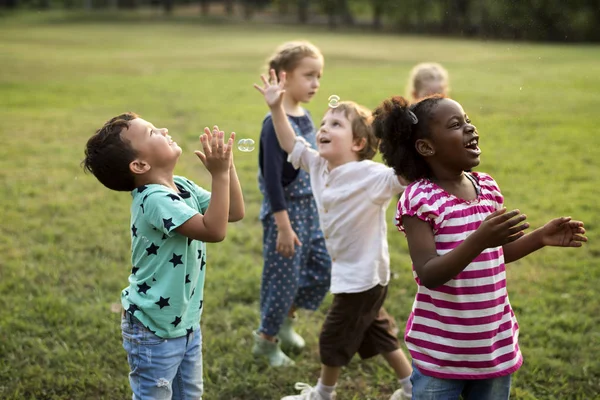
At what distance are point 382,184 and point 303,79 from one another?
0.93 meters

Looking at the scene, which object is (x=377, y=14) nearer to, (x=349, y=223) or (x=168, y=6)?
(x=168, y=6)

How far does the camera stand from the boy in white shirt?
3.36 m

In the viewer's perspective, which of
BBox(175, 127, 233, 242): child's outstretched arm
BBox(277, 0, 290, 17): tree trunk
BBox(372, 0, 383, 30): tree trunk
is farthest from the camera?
BBox(277, 0, 290, 17): tree trunk

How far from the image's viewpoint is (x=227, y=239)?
6301mm

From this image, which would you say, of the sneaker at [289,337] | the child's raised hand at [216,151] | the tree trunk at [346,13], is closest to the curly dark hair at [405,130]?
the child's raised hand at [216,151]

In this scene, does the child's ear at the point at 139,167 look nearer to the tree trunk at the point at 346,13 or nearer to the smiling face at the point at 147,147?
the smiling face at the point at 147,147

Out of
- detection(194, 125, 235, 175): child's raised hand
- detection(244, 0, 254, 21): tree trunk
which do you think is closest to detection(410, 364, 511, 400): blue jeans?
detection(194, 125, 235, 175): child's raised hand

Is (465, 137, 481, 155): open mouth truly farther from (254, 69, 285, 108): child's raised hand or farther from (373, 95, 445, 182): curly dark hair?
(254, 69, 285, 108): child's raised hand

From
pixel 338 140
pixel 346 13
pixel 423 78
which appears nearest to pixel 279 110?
pixel 338 140

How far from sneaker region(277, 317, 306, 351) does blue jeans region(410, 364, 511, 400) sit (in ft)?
5.85

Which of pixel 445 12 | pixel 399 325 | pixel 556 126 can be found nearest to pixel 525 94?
pixel 556 126

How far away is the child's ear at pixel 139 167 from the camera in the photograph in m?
2.58

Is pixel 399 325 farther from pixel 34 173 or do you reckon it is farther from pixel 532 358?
pixel 34 173

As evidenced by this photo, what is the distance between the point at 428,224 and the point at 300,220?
64.3 inches
